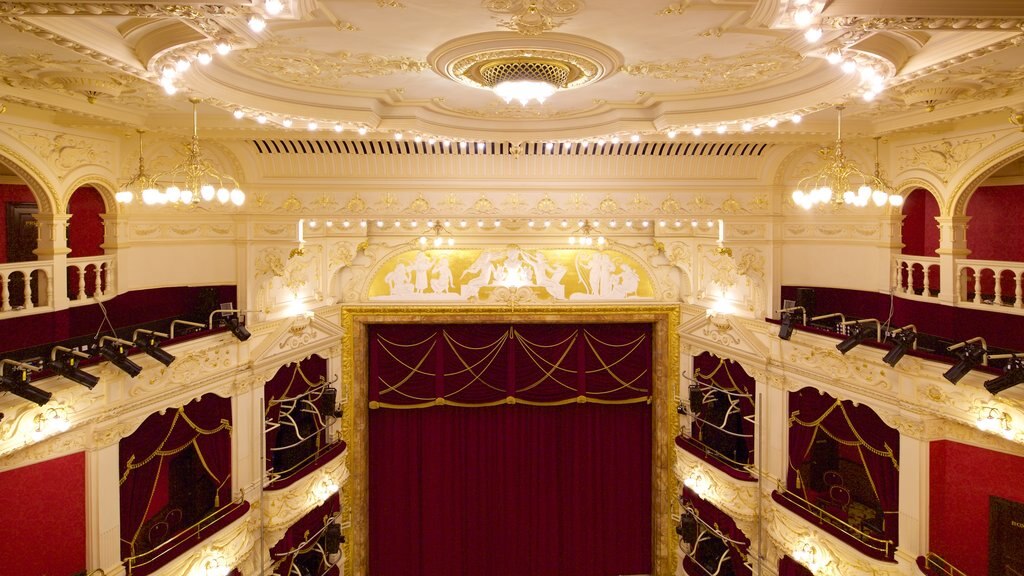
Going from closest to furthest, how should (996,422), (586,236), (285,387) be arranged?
(996,422), (285,387), (586,236)

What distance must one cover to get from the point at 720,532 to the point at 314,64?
32.3 feet

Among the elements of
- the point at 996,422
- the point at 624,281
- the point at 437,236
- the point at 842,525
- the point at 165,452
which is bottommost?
the point at 842,525

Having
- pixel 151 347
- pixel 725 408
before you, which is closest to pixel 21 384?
pixel 151 347

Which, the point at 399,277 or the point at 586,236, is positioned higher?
the point at 586,236

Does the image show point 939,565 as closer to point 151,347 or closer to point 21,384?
point 151,347

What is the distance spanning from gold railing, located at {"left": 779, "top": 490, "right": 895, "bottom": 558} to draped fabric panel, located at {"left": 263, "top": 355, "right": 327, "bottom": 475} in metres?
7.89

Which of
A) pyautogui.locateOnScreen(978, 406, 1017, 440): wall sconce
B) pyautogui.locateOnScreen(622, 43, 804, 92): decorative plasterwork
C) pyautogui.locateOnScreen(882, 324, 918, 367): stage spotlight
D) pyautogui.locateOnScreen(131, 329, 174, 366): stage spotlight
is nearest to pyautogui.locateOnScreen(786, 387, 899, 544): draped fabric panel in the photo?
pyautogui.locateOnScreen(882, 324, 918, 367): stage spotlight

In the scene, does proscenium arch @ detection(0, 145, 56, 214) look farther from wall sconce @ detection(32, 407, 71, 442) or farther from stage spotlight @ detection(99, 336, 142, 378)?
wall sconce @ detection(32, 407, 71, 442)

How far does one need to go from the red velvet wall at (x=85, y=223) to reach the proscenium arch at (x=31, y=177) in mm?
1880

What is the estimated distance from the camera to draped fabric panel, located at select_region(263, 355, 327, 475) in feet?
35.1

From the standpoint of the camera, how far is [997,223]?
1059 centimetres

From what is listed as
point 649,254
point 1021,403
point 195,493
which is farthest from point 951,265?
point 195,493

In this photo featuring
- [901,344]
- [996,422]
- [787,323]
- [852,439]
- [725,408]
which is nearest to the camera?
[996,422]

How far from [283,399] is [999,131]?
10.6m
